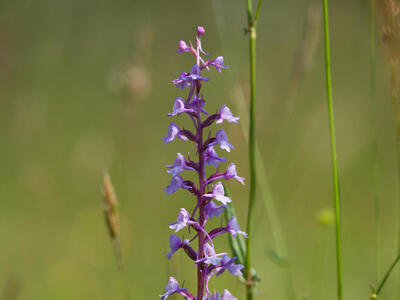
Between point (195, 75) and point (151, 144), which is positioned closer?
point (195, 75)

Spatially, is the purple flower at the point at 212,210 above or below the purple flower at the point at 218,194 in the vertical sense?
below

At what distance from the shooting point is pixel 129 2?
10328 millimetres

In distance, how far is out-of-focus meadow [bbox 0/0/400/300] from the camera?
337cm

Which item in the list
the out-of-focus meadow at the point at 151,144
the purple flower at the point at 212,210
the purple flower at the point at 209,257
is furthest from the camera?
the out-of-focus meadow at the point at 151,144

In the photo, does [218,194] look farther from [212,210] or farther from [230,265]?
[230,265]

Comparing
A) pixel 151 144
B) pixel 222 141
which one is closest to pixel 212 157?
pixel 222 141

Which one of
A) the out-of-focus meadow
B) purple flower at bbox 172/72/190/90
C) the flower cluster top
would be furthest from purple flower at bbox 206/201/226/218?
the out-of-focus meadow

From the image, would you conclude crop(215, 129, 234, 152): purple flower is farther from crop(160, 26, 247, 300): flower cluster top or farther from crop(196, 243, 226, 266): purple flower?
crop(196, 243, 226, 266): purple flower

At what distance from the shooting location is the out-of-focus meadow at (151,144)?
3369 millimetres

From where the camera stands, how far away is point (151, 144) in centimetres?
677

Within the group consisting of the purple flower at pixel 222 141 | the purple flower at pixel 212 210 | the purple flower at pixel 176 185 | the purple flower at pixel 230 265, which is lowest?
the purple flower at pixel 230 265

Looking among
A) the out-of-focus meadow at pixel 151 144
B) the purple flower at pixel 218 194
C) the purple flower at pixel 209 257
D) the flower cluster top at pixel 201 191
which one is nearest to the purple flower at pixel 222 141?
the flower cluster top at pixel 201 191

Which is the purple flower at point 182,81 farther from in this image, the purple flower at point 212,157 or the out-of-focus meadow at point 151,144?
the out-of-focus meadow at point 151,144

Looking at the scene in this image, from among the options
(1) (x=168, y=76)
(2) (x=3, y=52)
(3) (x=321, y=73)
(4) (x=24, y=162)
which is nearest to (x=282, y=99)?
(3) (x=321, y=73)
